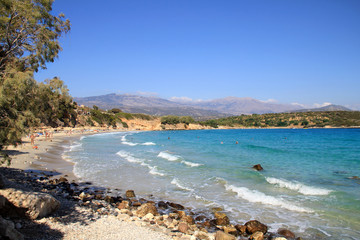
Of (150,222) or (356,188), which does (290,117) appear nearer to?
(356,188)

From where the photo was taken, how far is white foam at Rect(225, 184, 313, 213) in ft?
34.5

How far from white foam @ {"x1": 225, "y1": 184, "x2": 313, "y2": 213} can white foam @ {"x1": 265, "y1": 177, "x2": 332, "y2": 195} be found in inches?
90.4

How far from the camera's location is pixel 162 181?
51.2ft

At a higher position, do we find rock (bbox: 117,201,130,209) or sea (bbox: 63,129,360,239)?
rock (bbox: 117,201,130,209)

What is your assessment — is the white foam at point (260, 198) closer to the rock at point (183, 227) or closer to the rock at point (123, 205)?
the rock at point (183, 227)

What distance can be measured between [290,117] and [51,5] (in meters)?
135

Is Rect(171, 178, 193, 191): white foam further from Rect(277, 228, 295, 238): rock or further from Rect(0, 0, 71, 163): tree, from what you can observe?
Rect(0, 0, 71, 163): tree

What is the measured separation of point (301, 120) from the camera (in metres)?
118

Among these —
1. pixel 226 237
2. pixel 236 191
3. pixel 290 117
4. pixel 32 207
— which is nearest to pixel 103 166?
pixel 236 191

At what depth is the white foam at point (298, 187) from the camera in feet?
41.5

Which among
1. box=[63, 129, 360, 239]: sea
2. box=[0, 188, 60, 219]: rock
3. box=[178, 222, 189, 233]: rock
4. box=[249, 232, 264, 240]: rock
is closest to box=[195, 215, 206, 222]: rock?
box=[63, 129, 360, 239]: sea

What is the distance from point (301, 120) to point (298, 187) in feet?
385

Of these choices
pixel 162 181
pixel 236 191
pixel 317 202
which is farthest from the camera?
pixel 162 181

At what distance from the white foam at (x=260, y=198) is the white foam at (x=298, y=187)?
230cm
